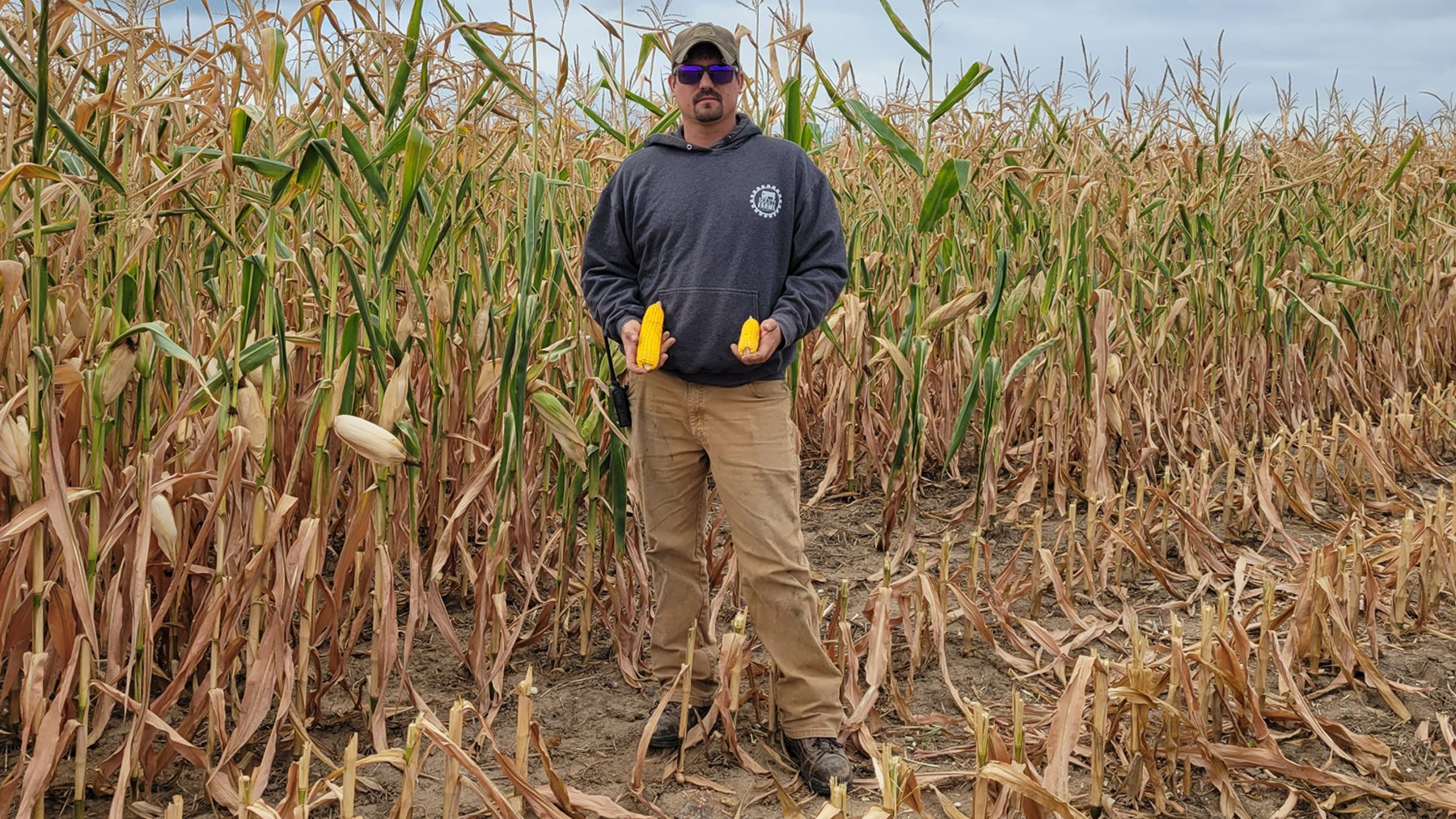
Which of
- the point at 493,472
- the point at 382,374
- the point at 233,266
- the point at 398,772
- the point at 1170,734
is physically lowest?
the point at 398,772

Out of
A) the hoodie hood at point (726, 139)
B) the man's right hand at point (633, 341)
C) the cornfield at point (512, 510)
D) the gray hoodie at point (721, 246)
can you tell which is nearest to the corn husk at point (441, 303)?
the cornfield at point (512, 510)

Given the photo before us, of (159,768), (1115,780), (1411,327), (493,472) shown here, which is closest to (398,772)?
(159,768)

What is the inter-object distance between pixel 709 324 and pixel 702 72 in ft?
1.67

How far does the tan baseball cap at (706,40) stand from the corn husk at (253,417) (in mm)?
1051

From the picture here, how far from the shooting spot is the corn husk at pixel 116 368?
186 cm

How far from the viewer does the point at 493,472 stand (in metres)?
2.70

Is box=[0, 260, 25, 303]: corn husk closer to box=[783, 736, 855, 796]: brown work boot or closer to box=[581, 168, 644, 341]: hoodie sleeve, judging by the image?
box=[581, 168, 644, 341]: hoodie sleeve

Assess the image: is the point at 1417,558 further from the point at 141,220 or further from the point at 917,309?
the point at 141,220

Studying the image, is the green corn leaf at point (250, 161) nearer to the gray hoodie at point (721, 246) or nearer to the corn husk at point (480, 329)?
the corn husk at point (480, 329)

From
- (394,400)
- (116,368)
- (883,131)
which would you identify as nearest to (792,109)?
(883,131)

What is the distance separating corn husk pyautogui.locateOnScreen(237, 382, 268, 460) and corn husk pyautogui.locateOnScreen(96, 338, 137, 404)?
20 cm

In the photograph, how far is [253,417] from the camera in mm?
2068

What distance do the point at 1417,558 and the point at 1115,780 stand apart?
1563 mm

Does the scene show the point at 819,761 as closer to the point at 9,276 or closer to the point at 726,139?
the point at 726,139
